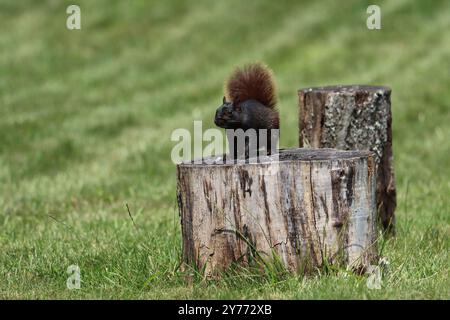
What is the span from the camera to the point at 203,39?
56.7 feet

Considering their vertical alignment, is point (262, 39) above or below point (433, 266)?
above

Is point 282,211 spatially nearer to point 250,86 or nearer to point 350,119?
point 250,86

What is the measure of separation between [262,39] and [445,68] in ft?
14.5

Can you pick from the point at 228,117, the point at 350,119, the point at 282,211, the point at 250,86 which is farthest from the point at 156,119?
the point at 282,211

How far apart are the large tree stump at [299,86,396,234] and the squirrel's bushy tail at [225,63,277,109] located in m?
1.35

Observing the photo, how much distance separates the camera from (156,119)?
13.4 metres

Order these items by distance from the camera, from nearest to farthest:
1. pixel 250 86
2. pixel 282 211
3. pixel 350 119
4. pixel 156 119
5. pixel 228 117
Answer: pixel 282 211
pixel 228 117
pixel 250 86
pixel 350 119
pixel 156 119

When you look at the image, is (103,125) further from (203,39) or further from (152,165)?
(203,39)

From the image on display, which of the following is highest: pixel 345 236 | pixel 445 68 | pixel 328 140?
pixel 445 68

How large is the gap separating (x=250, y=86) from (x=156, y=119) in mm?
7744

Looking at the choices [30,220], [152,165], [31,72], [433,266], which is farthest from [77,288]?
[31,72]

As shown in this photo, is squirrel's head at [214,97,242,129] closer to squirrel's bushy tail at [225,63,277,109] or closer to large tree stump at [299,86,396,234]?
squirrel's bushy tail at [225,63,277,109]

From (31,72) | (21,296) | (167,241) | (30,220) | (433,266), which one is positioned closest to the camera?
(21,296)

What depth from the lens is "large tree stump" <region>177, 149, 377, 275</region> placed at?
5180mm
